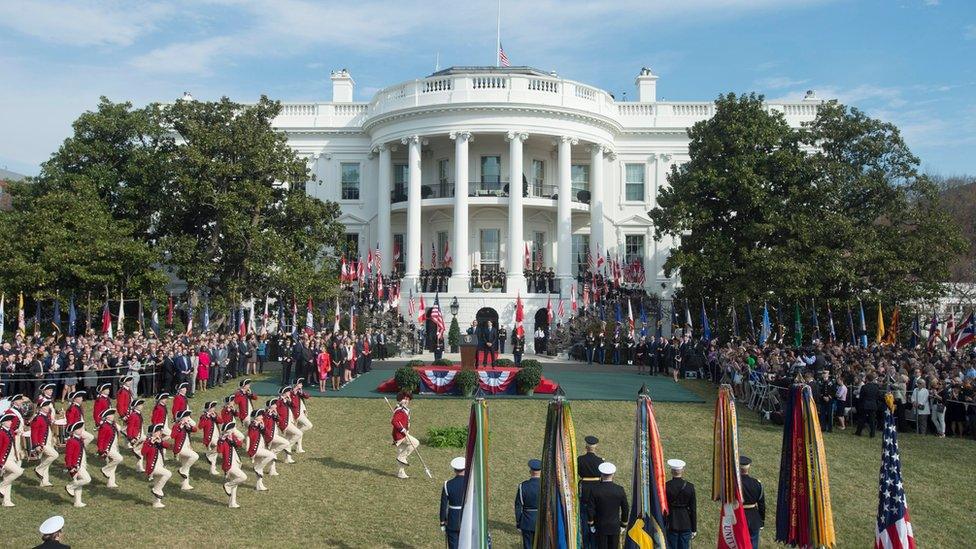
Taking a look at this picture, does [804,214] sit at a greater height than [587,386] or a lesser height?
greater

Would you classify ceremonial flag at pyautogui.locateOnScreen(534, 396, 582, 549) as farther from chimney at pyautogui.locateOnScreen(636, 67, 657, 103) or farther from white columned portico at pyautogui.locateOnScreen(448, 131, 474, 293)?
chimney at pyautogui.locateOnScreen(636, 67, 657, 103)

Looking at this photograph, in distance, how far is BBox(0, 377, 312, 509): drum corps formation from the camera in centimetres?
1351

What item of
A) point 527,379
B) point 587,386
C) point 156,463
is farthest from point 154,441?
point 587,386

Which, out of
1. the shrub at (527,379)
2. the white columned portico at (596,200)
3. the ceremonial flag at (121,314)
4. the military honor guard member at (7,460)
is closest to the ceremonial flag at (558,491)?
the military honor guard member at (7,460)

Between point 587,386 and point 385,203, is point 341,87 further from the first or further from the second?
point 587,386

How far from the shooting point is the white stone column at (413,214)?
40.4m

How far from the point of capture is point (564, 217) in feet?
132

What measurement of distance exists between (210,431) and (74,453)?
2449 mm

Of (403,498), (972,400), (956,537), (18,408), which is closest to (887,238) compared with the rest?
(972,400)

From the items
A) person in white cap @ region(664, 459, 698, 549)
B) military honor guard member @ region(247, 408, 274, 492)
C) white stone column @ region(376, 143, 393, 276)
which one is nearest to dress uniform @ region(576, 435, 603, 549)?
person in white cap @ region(664, 459, 698, 549)

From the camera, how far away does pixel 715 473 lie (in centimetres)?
1017

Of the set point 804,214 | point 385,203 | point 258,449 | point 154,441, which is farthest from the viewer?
point 385,203

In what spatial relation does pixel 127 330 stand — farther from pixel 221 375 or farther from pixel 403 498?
pixel 403 498

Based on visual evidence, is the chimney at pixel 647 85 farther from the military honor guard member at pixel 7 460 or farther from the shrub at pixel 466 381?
the military honor guard member at pixel 7 460
